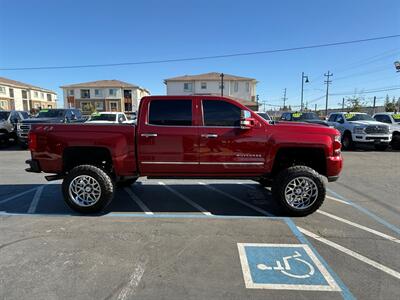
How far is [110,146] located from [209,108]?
6.03ft

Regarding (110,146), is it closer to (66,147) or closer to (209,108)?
(66,147)

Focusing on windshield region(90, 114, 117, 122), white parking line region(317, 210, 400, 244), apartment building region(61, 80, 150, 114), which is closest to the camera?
white parking line region(317, 210, 400, 244)

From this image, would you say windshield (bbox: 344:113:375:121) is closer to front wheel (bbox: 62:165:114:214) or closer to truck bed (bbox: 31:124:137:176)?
truck bed (bbox: 31:124:137:176)

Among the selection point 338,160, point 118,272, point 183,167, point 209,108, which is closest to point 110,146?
point 183,167

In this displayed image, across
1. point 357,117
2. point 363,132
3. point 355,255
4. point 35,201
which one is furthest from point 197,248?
point 357,117

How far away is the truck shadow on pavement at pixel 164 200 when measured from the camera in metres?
5.33

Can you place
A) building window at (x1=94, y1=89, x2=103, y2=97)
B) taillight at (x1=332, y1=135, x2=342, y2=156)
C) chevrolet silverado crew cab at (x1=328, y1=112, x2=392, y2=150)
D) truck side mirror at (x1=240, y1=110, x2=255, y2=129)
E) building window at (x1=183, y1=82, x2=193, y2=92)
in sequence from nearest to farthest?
truck side mirror at (x1=240, y1=110, x2=255, y2=129), taillight at (x1=332, y1=135, x2=342, y2=156), chevrolet silverado crew cab at (x1=328, y1=112, x2=392, y2=150), building window at (x1=183, y1=82, x2=193, y2=92), building window at (x1=94, y1=89, x2=103, y2=97)

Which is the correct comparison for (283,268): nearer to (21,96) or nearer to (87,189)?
(87,189)

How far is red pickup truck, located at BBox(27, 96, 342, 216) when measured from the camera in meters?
5.00

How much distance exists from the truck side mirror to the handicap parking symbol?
6.46ft

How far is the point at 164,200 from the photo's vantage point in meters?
5.99

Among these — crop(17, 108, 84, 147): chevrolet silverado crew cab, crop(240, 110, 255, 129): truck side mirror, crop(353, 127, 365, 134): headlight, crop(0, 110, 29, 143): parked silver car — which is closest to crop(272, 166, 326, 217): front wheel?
crop(240, 110, 255, 129): truck side mirror

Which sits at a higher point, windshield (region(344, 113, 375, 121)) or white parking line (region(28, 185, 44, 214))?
windshield (region(344, 113, 375, 121))

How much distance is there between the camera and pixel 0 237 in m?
4.16
